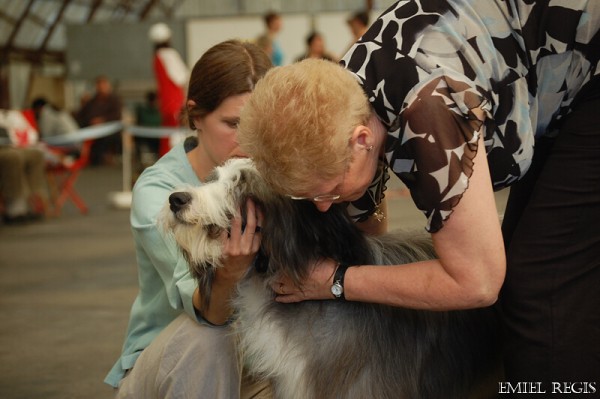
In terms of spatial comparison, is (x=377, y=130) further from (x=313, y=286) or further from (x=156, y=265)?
(x=156, y=265)

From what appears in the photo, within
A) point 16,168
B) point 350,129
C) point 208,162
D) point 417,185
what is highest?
point 350,129

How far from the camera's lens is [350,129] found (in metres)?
1.68

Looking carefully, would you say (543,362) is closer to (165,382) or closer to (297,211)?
(297,211)

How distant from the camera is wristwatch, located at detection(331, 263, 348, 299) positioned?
6.29 feet

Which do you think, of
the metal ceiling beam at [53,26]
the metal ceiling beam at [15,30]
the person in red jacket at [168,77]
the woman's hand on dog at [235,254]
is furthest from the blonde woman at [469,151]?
the metal ceiling beam at [53,26]

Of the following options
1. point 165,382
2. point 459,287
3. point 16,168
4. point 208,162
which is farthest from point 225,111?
point 16,168

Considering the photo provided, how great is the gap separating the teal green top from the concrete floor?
718 mm

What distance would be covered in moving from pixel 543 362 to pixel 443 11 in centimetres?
82

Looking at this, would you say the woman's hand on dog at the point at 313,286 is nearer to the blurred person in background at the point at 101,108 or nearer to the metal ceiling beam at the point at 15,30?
the blurred person in background at the point at 101,108

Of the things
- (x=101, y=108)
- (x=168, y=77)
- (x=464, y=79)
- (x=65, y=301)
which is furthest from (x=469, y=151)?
(x=101, y=108)

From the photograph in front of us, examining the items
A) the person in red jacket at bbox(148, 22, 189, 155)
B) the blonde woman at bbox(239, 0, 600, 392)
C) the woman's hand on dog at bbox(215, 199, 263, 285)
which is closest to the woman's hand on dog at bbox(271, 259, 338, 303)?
the blonde woman at bbox(239, 0, 600, 392)

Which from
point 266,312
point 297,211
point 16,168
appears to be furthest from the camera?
point 16,168

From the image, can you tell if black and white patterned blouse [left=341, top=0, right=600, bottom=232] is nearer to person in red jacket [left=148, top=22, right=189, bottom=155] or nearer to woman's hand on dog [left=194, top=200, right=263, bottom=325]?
woman's hand on dog [left=194, top=200, right=263, bottom=325]

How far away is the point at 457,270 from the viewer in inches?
68.5
